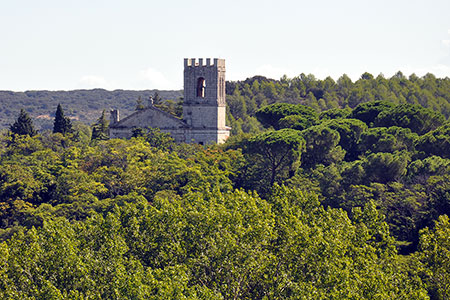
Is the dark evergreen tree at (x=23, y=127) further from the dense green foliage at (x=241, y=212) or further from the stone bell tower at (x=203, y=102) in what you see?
the stone bell tower at (x=203, y=102)

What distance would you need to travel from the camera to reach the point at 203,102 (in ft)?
301

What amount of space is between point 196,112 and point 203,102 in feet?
3.94

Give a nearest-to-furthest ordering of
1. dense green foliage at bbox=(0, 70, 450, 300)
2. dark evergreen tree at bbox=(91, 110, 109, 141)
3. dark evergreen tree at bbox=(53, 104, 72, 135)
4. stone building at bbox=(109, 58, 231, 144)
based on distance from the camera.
Answer: dense green foliage at bbox=(0, 70, 450, 300) → stone building at bbox=(109, 58, 231, 144) → dark evergreen tree at bbox=(91, 110, 109, 141) → dark evergreen tree at bbox=(53, 104, 72, 135)

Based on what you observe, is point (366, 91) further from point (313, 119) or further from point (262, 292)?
point (262, 292)

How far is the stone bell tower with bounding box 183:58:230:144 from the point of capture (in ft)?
301

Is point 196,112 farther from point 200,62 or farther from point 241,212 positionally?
point 241,212

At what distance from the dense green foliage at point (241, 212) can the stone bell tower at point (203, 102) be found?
144 inches

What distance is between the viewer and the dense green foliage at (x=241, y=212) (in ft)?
145

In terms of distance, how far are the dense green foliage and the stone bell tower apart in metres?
3.67

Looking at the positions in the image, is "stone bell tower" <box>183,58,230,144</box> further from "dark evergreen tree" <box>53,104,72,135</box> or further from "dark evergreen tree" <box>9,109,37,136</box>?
"dark evergreen tree" <box>9,109,37,136</box>

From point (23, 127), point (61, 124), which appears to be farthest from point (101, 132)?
point (23, 127)

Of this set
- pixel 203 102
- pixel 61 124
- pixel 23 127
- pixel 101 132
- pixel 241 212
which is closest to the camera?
pixel 241 212

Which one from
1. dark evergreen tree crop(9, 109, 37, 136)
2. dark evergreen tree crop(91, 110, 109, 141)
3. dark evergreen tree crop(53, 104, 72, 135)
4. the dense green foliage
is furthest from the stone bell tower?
dark evergreen tree crop(9, 109, 37, 136)

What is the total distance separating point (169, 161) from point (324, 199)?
53.9 feet
